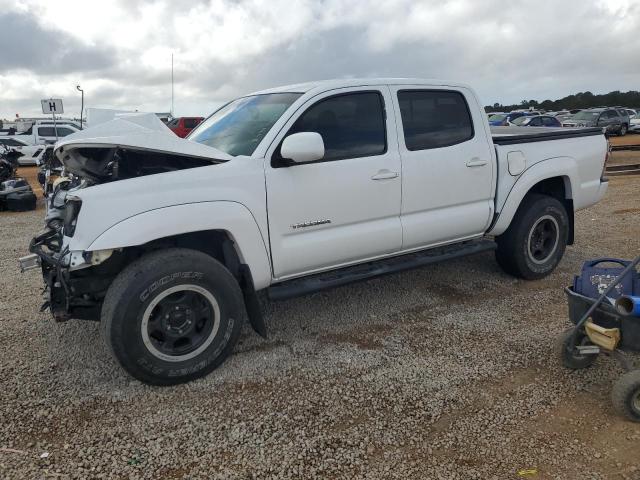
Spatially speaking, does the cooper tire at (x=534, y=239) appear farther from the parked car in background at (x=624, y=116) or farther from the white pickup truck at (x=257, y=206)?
the parked car in background at (x=624, y=116)

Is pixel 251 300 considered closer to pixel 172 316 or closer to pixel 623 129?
pixel 172 316

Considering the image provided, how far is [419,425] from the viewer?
2918 millimetres

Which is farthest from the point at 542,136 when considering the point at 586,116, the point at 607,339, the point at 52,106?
the point at 586,116

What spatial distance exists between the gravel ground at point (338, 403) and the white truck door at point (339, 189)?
712 millimetres

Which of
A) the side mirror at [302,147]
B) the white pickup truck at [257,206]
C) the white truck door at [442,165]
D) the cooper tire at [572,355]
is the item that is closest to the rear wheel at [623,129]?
the white pickup truck at [257,206]

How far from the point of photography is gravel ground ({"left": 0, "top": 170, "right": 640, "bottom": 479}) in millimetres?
2637

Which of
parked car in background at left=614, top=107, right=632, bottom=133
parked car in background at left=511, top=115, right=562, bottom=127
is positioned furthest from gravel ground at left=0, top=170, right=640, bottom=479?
parked car in background at left=614, top=107, right=632, bottom=133

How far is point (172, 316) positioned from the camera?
3.29 metres

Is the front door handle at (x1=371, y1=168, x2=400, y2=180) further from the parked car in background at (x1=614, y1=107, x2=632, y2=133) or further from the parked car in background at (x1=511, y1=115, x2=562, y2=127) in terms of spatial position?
the parked car in background at (x1=614, y1=107, x2=632, y2=133)

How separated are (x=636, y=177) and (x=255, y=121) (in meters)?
11.6

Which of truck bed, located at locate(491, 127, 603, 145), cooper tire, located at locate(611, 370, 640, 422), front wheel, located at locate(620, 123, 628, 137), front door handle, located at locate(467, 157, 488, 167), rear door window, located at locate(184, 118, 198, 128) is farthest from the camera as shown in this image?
front wheel, located at locate(620, 123, 628, 137)

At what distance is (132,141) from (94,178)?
49cm

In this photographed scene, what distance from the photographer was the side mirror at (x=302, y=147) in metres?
3.39

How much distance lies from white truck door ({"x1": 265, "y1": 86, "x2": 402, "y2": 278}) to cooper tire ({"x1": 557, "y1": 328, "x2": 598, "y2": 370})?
1.43 m
